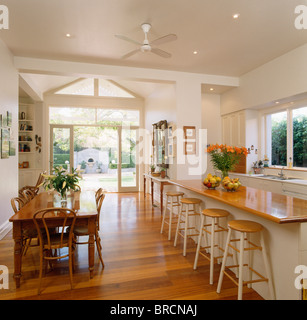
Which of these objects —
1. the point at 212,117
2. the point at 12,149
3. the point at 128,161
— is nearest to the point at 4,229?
the point at 12,149

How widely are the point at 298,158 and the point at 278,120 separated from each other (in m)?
1.01

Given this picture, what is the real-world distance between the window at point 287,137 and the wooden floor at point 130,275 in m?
2.85

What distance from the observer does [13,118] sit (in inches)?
175

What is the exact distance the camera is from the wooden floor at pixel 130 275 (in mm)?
2270

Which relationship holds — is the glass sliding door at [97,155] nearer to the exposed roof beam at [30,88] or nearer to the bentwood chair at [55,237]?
the exposed roof beam at [30,88]

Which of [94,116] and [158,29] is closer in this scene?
[158,29]

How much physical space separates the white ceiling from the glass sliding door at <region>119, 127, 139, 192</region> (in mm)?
3559

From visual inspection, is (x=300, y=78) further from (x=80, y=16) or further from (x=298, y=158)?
(x=80, y=16)

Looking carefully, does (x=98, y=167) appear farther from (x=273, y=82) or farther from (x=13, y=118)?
(x=273, y=82)

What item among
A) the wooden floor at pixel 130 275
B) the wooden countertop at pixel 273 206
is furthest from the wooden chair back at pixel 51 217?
the wooden countertop at pixel 273 206

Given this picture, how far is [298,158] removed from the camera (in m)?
4.64

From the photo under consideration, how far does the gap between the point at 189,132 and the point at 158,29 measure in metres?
2.38

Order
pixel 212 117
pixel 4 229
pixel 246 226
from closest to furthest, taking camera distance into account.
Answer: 1. pixel 246 226
2. pixel 4 229
3. pixel 212 117
